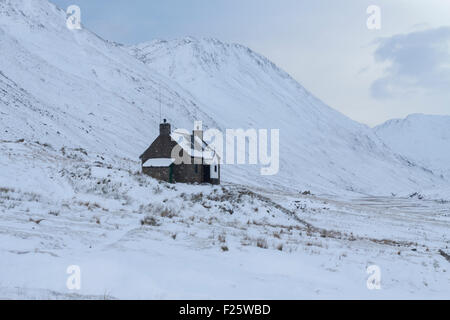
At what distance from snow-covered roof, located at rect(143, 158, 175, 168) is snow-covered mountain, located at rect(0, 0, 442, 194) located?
18254 millimetres

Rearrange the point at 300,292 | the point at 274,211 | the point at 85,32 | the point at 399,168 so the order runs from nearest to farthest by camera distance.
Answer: the point at 300,292 → the point at 274,211 → the point at 85,32 → the point at 399,168

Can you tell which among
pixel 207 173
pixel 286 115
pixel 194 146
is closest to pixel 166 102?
pixel 286 115

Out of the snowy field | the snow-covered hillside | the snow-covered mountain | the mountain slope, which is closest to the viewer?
the snowy field

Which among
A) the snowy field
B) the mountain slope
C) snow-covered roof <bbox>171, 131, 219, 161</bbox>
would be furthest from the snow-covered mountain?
the snowy field

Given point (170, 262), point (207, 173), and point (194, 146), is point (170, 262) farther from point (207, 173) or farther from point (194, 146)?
point (207, 173)

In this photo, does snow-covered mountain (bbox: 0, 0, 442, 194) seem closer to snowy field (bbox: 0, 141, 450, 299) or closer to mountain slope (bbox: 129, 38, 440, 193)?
mountain slope (bbox: 129, 38, 440, 193)

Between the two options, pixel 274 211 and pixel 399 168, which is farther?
pixel 399 168

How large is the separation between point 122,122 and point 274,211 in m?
63.2

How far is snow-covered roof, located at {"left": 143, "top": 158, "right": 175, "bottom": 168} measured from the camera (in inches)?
1375

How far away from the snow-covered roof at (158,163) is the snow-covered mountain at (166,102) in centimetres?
1825

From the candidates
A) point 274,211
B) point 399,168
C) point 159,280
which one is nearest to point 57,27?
point 274,211

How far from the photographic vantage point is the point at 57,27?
107500 millimetres

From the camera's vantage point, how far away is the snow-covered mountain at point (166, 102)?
68.2 metres
